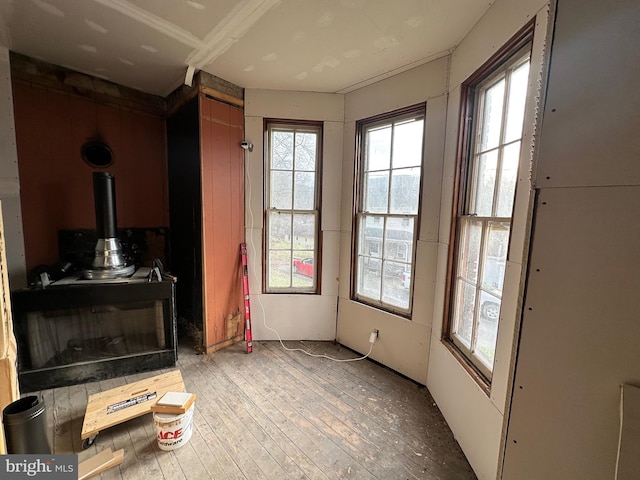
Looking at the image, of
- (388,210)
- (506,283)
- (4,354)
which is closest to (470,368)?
(506,283)

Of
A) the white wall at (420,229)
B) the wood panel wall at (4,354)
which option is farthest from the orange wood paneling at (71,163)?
the white wall at (420,229)

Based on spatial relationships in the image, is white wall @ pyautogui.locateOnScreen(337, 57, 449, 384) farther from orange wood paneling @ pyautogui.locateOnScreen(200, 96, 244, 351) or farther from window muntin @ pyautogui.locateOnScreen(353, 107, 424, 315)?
orange wood paneling @ pyautogui.locateOnScreen(200, 96, 244, 351)

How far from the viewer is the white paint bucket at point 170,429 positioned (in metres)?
1.53

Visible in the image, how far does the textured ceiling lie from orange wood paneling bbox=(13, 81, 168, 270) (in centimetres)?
39

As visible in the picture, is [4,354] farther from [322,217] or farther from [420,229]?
[420,229]

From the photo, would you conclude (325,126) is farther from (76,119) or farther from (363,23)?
(76,119)

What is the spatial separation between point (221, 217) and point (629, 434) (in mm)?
2735

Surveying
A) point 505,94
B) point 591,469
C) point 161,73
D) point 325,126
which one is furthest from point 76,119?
point 591,469

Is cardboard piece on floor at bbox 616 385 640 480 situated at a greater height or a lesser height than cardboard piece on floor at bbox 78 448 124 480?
greater

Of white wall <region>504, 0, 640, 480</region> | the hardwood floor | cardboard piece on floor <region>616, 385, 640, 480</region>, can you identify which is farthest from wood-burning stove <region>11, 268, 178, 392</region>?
cardboard piece on floor <region>616, 385, 640, 480</region>

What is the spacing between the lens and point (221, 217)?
2.60m

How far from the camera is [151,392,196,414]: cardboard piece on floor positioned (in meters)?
1.54

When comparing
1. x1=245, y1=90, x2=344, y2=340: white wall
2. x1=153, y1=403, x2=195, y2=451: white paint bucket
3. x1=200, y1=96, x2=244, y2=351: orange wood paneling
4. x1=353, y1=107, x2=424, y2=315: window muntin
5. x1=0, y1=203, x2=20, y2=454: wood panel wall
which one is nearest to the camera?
x1=0, y1=203, x2=20, y2=454: wood panel wall

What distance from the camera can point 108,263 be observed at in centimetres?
234
